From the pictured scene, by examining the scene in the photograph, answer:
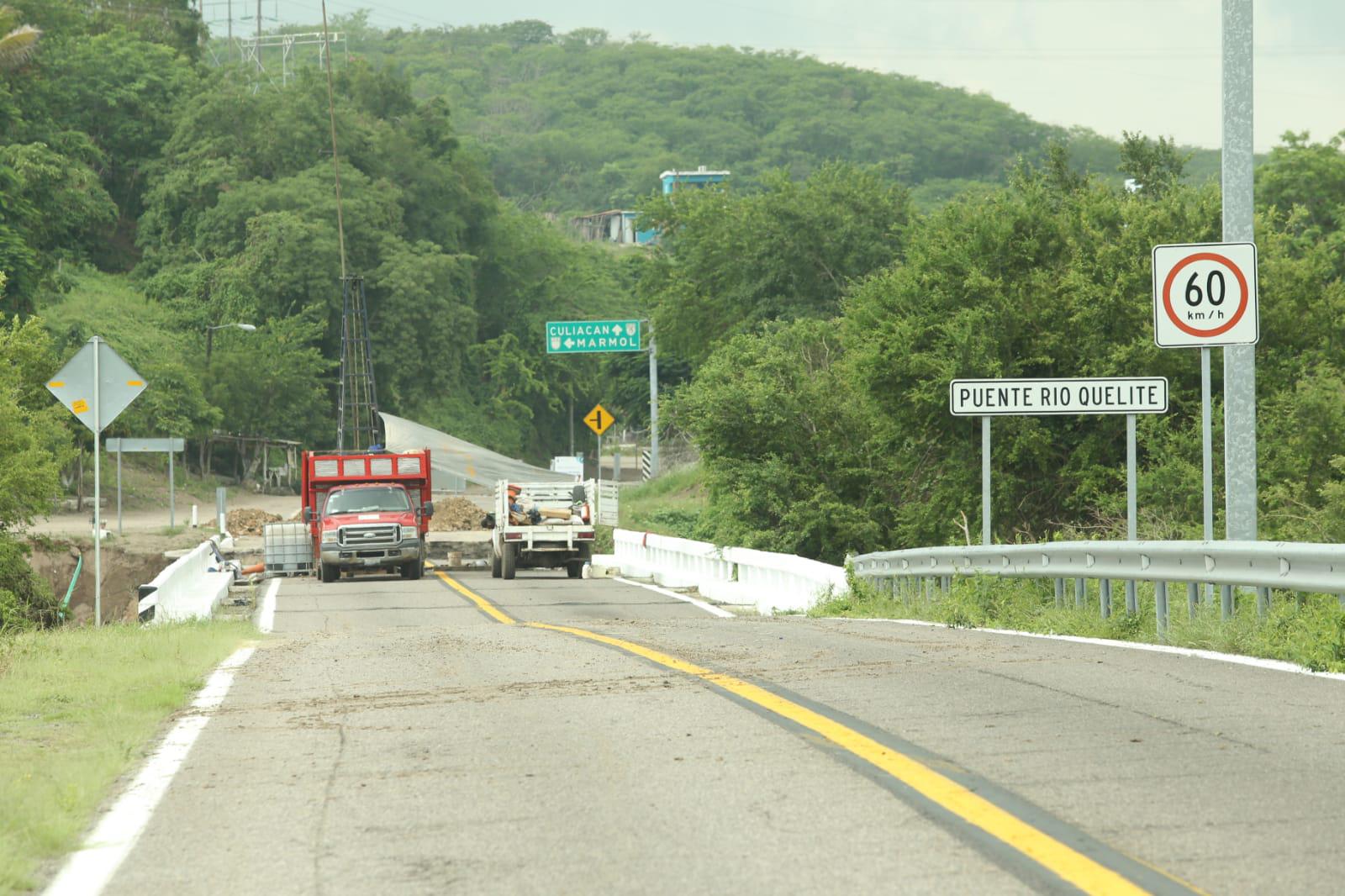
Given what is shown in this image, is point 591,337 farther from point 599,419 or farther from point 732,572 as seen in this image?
point 732,572

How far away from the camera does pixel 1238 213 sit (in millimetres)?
13406

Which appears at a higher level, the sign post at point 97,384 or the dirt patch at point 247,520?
the sign post at point 97,384

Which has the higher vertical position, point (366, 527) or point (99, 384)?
point (99, 384)

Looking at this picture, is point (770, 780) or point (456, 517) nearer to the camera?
point (770, 780)

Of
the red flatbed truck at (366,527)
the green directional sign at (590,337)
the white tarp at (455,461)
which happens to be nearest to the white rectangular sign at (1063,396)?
the red flatbed truck at (366,527)

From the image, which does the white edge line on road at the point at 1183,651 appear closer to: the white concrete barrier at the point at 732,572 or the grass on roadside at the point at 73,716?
the white concrete barrier at the point at 732,572

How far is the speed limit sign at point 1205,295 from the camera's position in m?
12.9

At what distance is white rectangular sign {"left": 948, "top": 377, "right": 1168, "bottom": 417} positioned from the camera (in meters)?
16.1

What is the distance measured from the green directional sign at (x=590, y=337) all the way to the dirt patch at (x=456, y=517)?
21.2 ft

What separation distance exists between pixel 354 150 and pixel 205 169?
378 inches

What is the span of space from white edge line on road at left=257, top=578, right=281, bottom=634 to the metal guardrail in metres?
8.65

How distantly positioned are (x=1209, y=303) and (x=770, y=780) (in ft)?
24.3

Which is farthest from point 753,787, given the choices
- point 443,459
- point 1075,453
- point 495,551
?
point 443,459

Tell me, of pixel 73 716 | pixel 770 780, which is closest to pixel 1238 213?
pixel 770 780
